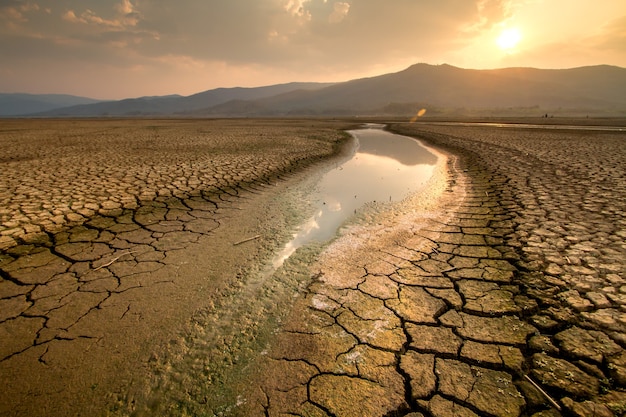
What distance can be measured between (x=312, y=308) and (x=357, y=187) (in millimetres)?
4615

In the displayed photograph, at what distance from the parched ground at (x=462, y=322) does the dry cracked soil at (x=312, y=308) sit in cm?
1

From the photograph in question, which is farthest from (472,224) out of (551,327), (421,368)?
(421,368)

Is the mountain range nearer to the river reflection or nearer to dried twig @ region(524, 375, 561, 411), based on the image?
the river reflection

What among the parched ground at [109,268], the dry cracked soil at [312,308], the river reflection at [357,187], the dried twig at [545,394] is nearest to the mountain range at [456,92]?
the river reflection at [357,187]

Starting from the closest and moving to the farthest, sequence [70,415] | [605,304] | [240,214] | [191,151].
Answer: [70,415] < [605,304] < [240,214] < [191,151]

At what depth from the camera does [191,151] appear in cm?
1065

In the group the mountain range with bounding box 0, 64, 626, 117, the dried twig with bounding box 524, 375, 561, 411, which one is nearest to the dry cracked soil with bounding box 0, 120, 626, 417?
the dried twig with bounding box 524, 375, 561, 411

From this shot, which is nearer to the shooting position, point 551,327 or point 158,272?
point 551,327

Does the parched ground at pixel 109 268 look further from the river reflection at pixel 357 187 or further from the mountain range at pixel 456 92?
the mountain range at pixel 456 92

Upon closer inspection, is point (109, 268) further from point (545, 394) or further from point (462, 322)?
point (545, 394)

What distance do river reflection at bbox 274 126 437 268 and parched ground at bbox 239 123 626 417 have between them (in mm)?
547

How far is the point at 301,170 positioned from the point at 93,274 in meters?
6.12

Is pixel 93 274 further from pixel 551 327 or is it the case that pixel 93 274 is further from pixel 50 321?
pixel 551 327

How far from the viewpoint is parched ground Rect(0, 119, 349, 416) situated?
184 cm
